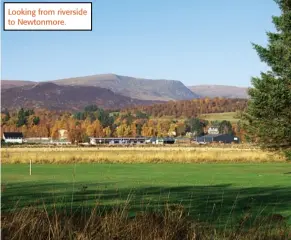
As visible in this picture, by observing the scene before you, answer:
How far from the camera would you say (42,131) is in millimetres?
191875

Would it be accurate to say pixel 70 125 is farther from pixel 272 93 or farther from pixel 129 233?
pixel 129 233

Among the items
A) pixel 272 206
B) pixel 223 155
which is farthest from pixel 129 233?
pixel 223 155

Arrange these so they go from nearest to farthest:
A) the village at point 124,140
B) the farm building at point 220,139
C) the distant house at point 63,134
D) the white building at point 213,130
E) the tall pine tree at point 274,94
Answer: the tall pine tree at point 274,94 < the village at point 124,140 < the farm building at point 220,139 < the distant house at point 63,134 < the white building at point 213,130

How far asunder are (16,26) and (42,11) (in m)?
0.49

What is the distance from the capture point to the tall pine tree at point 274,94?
3312 centimetres

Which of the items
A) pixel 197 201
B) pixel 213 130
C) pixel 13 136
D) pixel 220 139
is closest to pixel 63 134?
pixel 13 136
